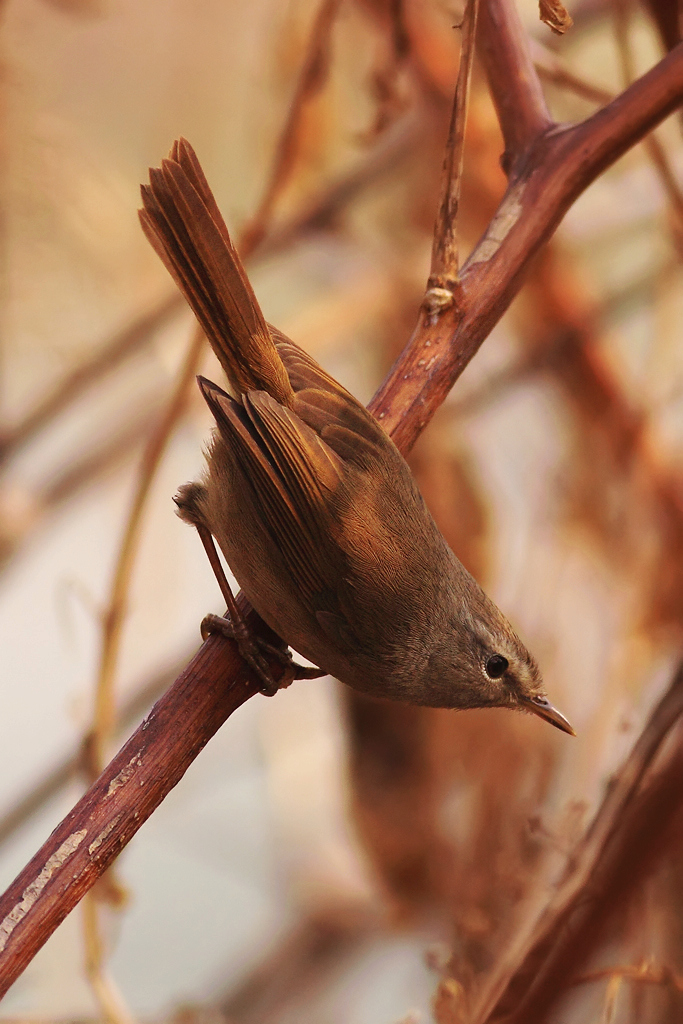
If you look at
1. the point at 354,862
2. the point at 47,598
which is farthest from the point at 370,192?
the point at 354,862

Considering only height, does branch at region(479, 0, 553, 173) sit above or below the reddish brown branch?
above

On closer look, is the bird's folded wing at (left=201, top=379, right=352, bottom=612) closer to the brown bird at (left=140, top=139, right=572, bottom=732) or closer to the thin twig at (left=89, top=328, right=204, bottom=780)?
the brown bird at (left=140, top=139, right=572, bottom=732)

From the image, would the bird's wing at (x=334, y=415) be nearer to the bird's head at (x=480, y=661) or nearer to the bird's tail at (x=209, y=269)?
the bird's tail at (x=209, y=269)

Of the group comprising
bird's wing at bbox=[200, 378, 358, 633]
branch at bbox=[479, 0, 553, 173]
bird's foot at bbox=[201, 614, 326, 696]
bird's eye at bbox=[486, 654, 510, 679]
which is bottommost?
bird's eye at bbox=[486, 654, 510, 679]

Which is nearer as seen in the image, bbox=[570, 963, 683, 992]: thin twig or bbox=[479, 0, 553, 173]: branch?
bbox=[570, 963, 683, 992]: thin twig

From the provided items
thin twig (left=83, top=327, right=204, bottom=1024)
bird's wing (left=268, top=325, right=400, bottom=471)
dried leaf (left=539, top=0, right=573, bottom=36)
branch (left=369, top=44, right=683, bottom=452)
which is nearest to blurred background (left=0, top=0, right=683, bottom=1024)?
thin twig (left=83, top=327, right=204, bottom=1024)

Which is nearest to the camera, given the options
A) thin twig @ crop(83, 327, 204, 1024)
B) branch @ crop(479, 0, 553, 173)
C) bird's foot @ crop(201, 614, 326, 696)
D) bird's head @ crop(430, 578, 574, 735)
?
bird's foot @ crop(201, 614, 326, 696)

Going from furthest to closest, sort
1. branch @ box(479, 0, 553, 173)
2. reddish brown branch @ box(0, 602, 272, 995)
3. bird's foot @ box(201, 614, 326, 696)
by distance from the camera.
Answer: branch @ box(479, 0, 553, 173) < bird's foot @ box(201, 614, 326, 696) < reddish brown branch @ box(0, 602, 272, 995)
